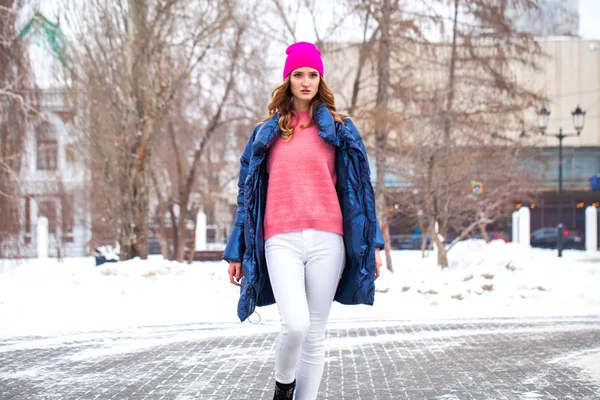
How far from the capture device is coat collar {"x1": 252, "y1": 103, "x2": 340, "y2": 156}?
4121 millimetres

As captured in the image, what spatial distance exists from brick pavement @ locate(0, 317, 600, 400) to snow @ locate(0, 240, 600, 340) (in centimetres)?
109

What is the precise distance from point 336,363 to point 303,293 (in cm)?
340

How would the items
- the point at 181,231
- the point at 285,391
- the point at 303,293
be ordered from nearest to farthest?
the point at 303,293 < the point at 285,391 < the point at 181,231

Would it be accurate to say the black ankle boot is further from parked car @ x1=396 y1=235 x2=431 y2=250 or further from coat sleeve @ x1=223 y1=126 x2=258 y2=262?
parked car @ x1=396 y1=235 x2=431 y2=250

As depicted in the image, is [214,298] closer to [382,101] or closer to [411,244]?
[382,101]

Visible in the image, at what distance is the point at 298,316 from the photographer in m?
3.87

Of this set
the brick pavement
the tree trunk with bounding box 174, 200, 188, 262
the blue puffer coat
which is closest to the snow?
the brick pavement

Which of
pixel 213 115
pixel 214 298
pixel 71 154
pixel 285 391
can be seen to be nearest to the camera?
pixel 285 391

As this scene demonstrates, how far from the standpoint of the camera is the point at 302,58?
4242mm

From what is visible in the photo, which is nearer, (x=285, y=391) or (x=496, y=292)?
(x=285, y=391)

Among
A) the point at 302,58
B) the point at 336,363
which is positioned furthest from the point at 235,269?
the point at 336,363

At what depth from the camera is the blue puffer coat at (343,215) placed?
13.4 feet

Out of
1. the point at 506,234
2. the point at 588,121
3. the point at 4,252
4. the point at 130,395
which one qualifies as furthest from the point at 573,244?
the point at 130,395

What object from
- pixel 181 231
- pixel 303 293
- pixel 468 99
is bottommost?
pixel 181 231
